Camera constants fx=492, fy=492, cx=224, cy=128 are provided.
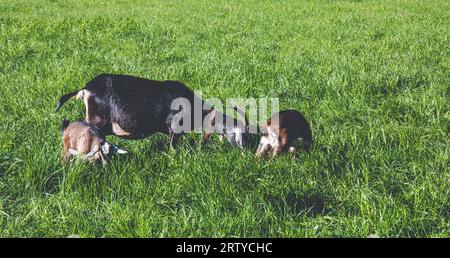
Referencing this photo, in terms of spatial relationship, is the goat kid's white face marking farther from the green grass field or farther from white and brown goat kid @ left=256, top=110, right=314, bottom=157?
white and brown goat kid @ left=256, top=110, right=314, bottom=157

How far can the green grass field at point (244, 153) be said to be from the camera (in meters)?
2.84

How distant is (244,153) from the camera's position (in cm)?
343

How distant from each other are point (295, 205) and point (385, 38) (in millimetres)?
5689

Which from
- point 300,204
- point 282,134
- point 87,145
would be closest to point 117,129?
point 87,145

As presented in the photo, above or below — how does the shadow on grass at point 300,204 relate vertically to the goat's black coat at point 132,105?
below

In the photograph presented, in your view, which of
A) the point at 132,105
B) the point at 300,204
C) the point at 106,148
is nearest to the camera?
the point at 300,204

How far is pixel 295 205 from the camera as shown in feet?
9.89

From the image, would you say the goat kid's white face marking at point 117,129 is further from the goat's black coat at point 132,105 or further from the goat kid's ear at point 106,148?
the goat kid's ear at point 106,148

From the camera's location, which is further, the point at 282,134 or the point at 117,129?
the point at 117,129

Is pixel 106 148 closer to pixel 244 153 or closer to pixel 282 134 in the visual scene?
pixel 244 153

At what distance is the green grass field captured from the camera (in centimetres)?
284

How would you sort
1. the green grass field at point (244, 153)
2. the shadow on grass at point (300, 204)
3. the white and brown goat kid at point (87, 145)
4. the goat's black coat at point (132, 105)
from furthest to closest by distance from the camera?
1. the goat's black coat at point (132, 105)
2. the white and brown goat kid at point (87, 145)
3. the shadow on grass at point (300, 204)
4. the green grass field at point (244, 153)

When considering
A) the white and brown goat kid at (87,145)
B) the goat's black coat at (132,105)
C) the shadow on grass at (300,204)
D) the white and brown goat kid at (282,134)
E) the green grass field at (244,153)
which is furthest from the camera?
the goat's black coat at (132,105)

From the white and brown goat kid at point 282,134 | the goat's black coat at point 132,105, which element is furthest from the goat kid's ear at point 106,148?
the white and brown goat kid at point 282,134
